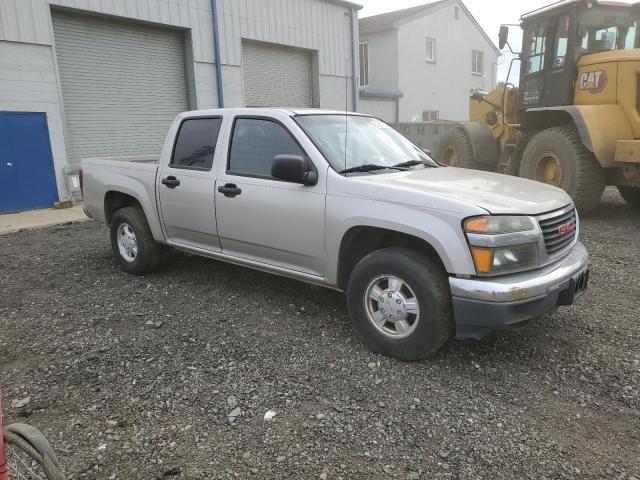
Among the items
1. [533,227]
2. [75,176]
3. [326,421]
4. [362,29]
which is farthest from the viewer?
[362,29]

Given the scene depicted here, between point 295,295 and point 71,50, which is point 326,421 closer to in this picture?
point 295,295

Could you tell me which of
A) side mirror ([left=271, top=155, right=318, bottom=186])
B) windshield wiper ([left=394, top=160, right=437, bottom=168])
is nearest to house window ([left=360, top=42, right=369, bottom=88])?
windshield wiper ([left=394, top=160, right=437, bottom=168])

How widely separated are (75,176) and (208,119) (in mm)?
7457

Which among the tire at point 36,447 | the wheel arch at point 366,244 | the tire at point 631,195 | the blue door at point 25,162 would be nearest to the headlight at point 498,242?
the wheel arch at point 366,244

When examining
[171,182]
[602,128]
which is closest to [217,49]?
[171,182]

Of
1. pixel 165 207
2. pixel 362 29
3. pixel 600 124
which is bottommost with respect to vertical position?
pixel 165 207

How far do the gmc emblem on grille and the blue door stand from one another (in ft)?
34.0

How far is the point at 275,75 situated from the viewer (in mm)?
15938

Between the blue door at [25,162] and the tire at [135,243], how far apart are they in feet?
19.1

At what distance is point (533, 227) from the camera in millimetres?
3381

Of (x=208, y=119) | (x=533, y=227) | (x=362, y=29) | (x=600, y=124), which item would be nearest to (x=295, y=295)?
(x=208, y=119)

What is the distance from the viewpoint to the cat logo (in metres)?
7.86

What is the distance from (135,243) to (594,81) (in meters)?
7.09

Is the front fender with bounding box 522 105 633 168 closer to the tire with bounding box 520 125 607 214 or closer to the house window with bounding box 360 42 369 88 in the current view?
the tire with bounding box 520 125 607 214
